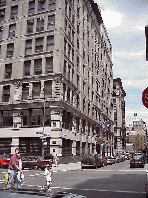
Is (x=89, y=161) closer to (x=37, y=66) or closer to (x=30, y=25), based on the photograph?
(x=37, y=66)

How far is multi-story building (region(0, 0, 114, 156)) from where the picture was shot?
34562mm

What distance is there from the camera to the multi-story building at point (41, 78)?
3456 cm

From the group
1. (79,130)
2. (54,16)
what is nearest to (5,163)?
(79,130)

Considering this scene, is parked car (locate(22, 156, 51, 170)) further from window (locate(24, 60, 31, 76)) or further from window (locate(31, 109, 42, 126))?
window (locate(24, 60, 31, 76))

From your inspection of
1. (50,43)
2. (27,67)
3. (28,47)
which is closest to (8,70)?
(27,67)

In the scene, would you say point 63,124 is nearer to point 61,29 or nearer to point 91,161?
point 91,161

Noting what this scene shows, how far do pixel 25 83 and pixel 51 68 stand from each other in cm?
495

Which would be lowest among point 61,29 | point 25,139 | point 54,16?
A: point 25,139

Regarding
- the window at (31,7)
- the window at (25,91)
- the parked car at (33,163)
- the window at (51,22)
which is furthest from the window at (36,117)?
the window at (31,7)

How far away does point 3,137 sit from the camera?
1421 inches

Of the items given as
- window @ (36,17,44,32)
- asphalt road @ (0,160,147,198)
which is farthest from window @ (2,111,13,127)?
asphalt road @ (0,160,147,198)

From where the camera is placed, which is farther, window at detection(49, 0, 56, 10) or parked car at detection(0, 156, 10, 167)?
window at detection(49, 0, 56, 10)

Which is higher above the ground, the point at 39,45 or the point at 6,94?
the point at 39,45

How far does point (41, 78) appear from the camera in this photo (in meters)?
35.9
